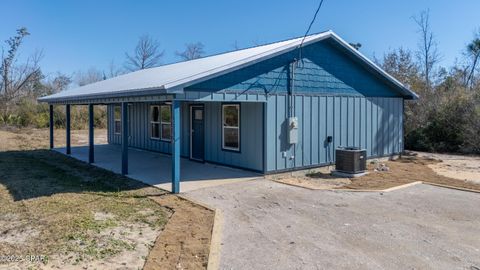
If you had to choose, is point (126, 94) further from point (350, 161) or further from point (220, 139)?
point (350, 161)

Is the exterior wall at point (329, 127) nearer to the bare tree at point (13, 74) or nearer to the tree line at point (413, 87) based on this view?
the tree line at point (413, 87)

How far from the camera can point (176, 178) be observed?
320 inches

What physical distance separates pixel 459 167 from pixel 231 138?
7.23 meters

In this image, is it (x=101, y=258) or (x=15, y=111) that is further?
(x=15, y=111)

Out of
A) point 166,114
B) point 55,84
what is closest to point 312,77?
point 166,114

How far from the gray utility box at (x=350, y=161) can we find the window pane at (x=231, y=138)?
2.80 m

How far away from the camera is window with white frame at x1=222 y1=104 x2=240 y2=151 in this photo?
10.8 meters

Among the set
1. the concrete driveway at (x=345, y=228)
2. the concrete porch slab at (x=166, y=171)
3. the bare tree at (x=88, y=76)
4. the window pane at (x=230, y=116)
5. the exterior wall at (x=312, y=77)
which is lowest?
the concrete driveway at (x=345, y=228)

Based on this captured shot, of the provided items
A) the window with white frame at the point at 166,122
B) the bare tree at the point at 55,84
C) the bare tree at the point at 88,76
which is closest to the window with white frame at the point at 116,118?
the window with white frame at the point at 166,122

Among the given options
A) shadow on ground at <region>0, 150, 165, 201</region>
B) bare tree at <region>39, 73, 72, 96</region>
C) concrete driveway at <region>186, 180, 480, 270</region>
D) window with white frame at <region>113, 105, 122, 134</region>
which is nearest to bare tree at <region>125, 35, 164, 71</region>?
bare tree at <region>39, 73, 72, 96</region>

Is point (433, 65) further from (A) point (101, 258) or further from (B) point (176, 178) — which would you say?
(A) point (101, 258)

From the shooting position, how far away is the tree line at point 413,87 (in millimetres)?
16234

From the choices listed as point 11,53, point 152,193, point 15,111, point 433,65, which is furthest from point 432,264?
point 11,53

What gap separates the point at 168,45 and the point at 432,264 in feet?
164
